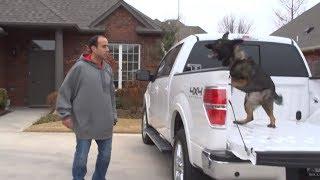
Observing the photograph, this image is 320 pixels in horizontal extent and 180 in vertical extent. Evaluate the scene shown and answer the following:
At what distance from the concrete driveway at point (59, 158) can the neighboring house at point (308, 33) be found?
12.5 metres

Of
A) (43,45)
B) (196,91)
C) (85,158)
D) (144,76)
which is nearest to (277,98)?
(196,91)

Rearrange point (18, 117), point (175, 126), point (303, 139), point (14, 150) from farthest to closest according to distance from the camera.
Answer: point (18, 117) < point (14, 150) < point (175, 126) < point (303, 139)

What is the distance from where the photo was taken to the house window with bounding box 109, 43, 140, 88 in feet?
65.2

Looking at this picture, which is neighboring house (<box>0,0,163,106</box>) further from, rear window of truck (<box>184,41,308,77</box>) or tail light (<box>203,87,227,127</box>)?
tail light (<box>203,87,227,127</box>)

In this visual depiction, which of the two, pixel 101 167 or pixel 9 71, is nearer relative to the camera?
pixel 101 167

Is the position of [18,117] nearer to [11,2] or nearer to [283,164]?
[11,2]

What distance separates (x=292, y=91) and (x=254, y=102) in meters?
0.59

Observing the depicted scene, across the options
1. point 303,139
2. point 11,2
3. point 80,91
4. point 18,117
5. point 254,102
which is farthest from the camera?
point 11,2

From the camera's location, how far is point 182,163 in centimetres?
582

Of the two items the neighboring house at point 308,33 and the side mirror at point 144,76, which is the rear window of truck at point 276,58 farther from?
the neighboring house at point 308,33

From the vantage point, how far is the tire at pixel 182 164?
553 cm

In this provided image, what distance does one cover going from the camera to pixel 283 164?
4.28 m

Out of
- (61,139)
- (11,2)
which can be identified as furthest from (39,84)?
(61,139)

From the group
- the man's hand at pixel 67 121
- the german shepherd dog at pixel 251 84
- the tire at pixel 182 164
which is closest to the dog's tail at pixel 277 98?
the german shepherd dog at pixel 251 84
